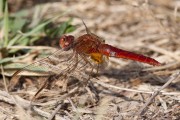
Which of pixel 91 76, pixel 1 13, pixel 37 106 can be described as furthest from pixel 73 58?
pixel 1 13

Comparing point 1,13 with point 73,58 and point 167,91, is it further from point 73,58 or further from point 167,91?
point 167,91

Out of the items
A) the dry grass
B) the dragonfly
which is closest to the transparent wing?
the dragonfly

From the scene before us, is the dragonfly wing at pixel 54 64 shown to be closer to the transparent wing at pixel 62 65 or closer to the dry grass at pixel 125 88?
the transparent wing at pixel 62 65

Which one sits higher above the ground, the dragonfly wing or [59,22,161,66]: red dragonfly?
[59,22,161,66]: red dragonfly

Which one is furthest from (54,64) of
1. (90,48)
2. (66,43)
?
(90,48)

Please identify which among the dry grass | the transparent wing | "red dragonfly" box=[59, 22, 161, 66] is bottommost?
the dry grass

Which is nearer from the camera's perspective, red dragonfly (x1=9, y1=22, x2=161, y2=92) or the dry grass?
the dry grass

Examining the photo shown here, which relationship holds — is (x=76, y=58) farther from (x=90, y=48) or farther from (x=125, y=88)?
(x=125, y=88)

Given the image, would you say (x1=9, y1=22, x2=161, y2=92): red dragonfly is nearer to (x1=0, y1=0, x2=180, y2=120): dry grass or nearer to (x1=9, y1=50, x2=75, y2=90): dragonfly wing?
(x1=9, y1=50, x2=75, y2=90): dragonfly wing
